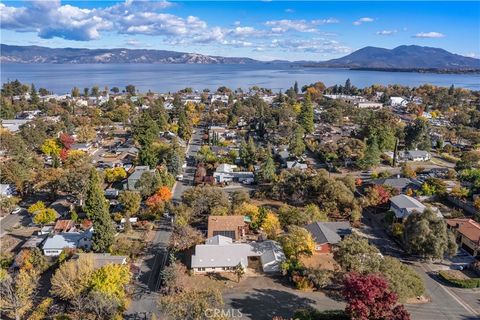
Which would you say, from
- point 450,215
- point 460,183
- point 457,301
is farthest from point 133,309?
point 460,183

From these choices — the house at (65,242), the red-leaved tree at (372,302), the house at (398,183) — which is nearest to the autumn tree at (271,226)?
the red-leaved tree at (372,302)

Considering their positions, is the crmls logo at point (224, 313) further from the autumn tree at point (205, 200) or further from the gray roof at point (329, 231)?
the autumn tree at point (205, 200)

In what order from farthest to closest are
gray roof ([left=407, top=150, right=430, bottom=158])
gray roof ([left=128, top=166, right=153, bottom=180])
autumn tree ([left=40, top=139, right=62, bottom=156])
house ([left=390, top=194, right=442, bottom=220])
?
1. gray roof ([left=407, top=150, right=430, bottom=158])
2. autumn tree ([left=40, top=139, right=62, bottom=156])
3. gray roof ([left=128, top=166, right=153, bottom=180])
4. house ([left=390, top=194, right=442, bottom=220])

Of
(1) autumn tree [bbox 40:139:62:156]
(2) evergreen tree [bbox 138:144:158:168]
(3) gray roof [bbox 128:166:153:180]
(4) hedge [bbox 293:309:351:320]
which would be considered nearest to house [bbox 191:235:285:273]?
(4) hedge [bbox 293:309:351:320]

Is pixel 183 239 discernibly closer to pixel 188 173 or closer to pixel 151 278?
pixel 151 278

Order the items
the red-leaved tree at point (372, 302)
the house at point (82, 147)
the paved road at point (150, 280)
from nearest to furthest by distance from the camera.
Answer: the red-leaved tree at point (372, 302) → the paved road at point (150, 280) → the house at point (82, 147)

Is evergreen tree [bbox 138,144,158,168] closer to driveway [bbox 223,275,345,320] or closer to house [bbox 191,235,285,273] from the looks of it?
house [bbox 191,235,285,273]
